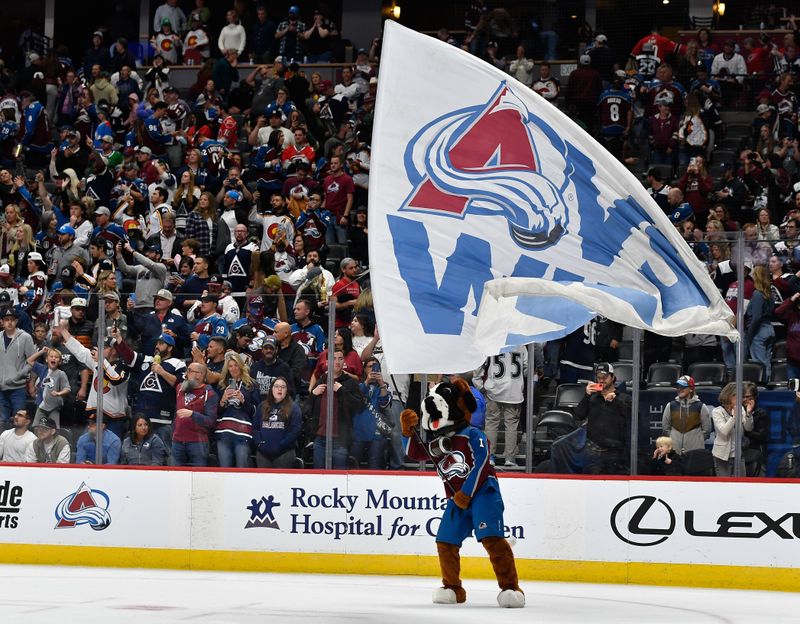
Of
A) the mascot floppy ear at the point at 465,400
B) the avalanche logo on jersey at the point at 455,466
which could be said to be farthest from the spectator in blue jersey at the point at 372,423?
the avalanche logo on jersey at the point at 455,466

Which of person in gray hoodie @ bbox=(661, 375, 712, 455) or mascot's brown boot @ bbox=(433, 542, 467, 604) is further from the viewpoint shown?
person in gray hoodie @ bbox=(661, 375, 712, 455)

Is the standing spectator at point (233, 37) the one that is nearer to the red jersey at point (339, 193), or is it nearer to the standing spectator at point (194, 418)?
the red jersey at point (339, 193)

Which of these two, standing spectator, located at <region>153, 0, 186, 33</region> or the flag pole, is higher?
standing spectator, located at <region>153, 0, 186, 33</region>

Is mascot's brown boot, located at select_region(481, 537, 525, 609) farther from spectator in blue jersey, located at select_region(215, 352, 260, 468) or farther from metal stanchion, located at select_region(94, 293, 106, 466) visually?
metal stanchion, located at select_region(94, 293, 106, 466)

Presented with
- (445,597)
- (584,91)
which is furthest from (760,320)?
(584,91)

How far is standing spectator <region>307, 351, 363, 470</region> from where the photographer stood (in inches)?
516

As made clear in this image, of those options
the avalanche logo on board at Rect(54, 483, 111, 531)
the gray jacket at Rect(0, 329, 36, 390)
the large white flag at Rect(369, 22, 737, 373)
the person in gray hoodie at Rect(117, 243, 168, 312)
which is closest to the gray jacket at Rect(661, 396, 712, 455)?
the large white flag at Rect(369, 22, 737, 373)

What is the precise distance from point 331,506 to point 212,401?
151 centimetres

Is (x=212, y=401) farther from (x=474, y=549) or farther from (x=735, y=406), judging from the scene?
(x=735, y=406)

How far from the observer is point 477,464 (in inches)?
407

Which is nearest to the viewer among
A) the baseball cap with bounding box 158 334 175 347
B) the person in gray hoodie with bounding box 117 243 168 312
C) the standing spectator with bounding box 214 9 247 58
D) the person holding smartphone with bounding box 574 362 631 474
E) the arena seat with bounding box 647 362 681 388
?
the arena seat with bounding box 647 362 681 388

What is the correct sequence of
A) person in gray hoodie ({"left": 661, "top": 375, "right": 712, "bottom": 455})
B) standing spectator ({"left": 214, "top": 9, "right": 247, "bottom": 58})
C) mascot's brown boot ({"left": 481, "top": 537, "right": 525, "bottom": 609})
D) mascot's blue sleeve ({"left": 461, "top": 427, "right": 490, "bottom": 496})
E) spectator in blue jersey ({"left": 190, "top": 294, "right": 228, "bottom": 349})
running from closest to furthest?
mascot's brown boot ({"left": 481, "top": 537, "right": 525, "bottom": 609})
mascot's blue sleeve ({"left": 461, "top": 427, "right": 490, "bottom": 496})
person in gray hoodie ({"left": 661, "top": 375, "right": 712, "bottom": 455})
spectator in blue jersey ({"left": 190, "top": 294, "right": 228, "bottom": 349})
standing spectator ({"left": 214, "top": 9, "right": 247, "bottom": 58})

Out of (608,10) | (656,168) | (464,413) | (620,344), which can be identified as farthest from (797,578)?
A: (608,10)

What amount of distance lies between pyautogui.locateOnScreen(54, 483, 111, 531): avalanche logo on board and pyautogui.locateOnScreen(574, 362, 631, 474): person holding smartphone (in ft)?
15.1
